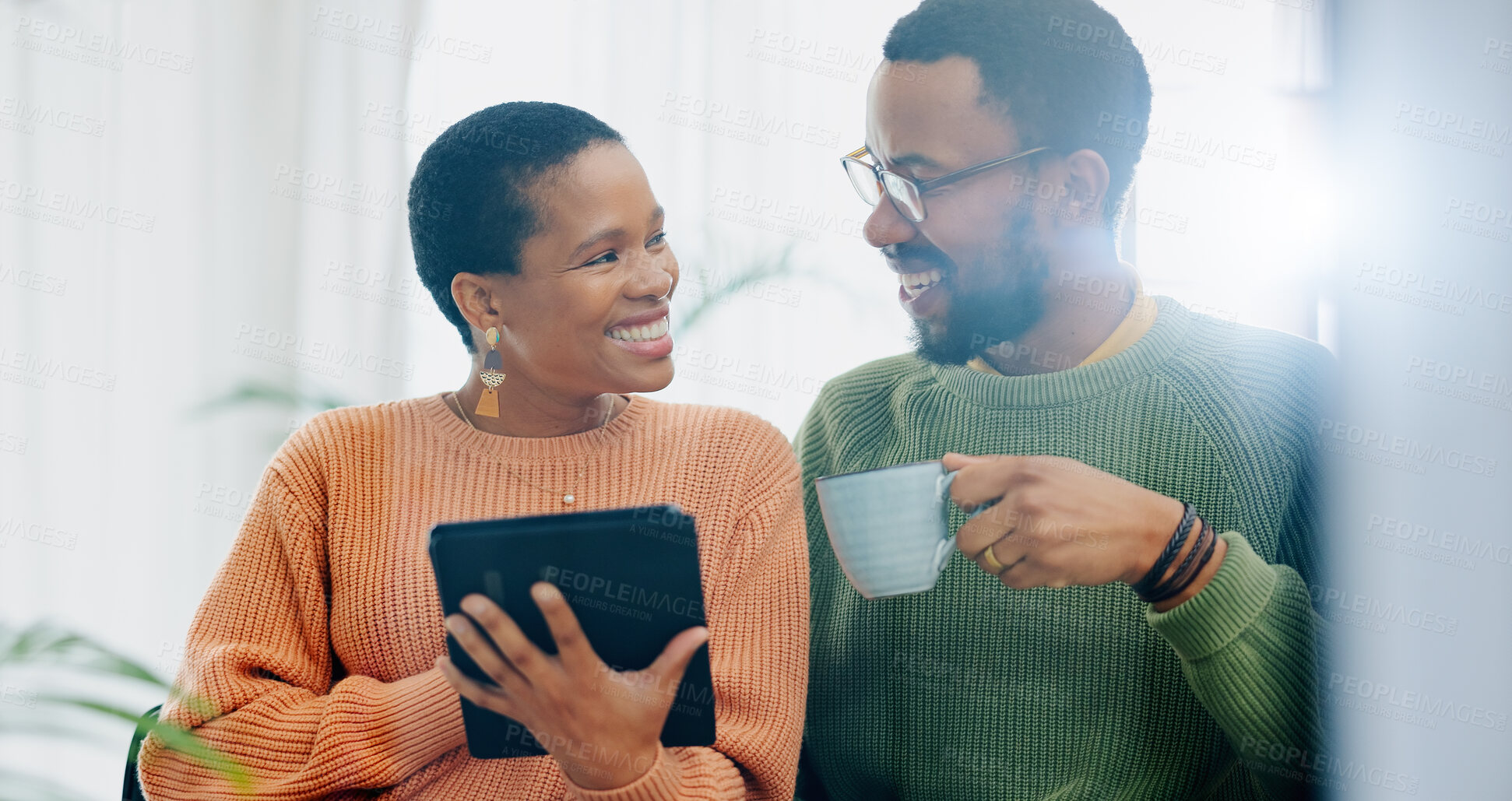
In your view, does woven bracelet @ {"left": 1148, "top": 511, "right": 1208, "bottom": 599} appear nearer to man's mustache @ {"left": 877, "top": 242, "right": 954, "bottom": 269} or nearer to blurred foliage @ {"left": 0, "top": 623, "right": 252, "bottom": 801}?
man's mustache @ {"left": 877, "top": 242, "right": 954, "bottom": 269}

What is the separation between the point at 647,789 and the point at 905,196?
0.72 metres

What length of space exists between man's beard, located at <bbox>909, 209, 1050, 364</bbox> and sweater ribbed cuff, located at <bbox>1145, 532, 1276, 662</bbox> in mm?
393

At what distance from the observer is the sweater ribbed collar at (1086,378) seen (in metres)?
1.21

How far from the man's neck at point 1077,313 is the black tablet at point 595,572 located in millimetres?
659

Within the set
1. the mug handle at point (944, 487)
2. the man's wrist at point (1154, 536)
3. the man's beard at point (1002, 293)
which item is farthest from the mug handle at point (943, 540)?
the man's beard at point (1002, 293)

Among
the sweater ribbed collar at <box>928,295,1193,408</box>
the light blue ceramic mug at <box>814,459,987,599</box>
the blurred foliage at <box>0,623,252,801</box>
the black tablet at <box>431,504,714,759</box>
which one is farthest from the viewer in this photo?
the sweater ribbed collar at <box>928,295,1193,408</box>

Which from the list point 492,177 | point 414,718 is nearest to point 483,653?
point 414,718

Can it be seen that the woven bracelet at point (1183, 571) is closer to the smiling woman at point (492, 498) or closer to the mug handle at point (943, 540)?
the mug handle at point (943, 540)

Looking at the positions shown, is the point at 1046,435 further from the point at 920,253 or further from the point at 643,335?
the point at 643,335

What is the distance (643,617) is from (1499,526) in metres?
0.56

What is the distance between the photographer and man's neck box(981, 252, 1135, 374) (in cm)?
128

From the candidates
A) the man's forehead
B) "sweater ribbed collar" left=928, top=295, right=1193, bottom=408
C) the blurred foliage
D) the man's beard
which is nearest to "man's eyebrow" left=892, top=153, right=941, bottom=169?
the man's forehead

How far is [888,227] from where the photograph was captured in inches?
49.4

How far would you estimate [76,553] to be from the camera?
1.93 m
